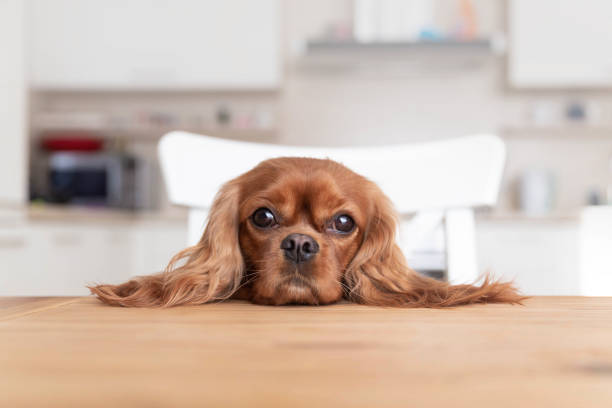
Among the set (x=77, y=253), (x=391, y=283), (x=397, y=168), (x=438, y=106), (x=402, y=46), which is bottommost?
(x=77, y=253)

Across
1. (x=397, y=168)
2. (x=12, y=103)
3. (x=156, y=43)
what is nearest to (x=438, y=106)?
(x=156, y=43)

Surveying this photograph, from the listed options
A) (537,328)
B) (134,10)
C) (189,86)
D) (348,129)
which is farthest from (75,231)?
(537,328)

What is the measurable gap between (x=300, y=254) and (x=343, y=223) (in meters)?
0.19

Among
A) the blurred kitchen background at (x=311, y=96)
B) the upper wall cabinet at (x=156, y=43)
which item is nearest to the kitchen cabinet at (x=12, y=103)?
the blurred kitchen background at (x=311, y=96)

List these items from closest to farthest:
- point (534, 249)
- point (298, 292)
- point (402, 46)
Answer: point (298, 292) → point (534, 249) → point (402, 46)

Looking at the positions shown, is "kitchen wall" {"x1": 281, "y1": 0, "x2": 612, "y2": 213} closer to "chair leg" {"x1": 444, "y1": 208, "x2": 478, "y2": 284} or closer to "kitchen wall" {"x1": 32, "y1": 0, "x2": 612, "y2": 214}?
"kitchen wall" {"x1": 32, "y1": 0, "x2": 612, "y2": 214}

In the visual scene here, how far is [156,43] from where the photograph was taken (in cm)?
439

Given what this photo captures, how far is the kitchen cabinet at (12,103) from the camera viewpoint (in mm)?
3391

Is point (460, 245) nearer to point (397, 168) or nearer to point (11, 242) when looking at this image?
point (397, 168)

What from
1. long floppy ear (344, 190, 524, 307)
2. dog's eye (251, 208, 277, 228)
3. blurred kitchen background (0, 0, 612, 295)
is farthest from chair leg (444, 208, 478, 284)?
blurred kitchen background (0, 0, 612, 295)

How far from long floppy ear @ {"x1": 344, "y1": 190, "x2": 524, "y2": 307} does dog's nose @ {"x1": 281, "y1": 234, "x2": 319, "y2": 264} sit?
0.38 feet

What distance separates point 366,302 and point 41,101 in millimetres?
4598

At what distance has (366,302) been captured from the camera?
1.00 m

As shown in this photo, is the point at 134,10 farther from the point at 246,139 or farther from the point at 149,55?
the point at 246,139
